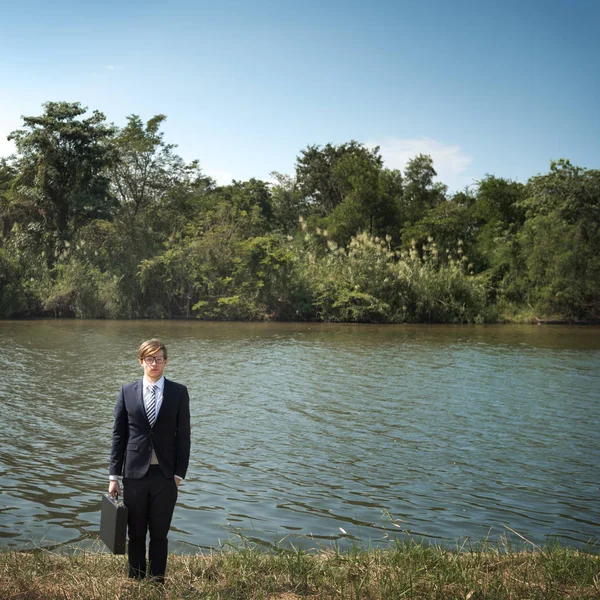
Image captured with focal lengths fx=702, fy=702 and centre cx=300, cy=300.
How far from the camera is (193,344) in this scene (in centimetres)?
2684

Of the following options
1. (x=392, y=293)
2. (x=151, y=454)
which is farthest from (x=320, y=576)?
(x=392, y=293)

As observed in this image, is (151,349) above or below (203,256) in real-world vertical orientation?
below

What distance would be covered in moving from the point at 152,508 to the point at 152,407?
0.70 metres

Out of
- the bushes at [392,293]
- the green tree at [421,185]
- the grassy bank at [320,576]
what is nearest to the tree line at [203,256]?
the bushes at [392,293]

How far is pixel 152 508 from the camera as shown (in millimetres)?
4891

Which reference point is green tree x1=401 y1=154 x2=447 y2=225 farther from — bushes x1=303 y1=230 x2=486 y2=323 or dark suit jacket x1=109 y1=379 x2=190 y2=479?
dark suit jacket x1=109 y1=379 x2=190 y2=479

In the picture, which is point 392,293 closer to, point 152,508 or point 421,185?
point 421,185

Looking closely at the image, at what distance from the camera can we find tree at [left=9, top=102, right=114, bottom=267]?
41.8 meters

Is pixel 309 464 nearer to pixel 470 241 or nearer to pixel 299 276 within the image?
pixel 299 276

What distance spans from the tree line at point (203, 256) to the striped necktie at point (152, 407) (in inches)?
1331

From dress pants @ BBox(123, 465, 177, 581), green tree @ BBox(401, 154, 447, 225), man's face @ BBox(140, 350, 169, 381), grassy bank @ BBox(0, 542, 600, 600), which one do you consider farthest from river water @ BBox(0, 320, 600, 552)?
green tree @ BBox(401, 154, 447, 225)

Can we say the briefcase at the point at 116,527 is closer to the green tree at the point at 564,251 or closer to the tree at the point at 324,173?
the green tree at the point at 564,251

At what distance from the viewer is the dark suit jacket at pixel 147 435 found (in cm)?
488

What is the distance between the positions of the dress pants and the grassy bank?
22 cm
